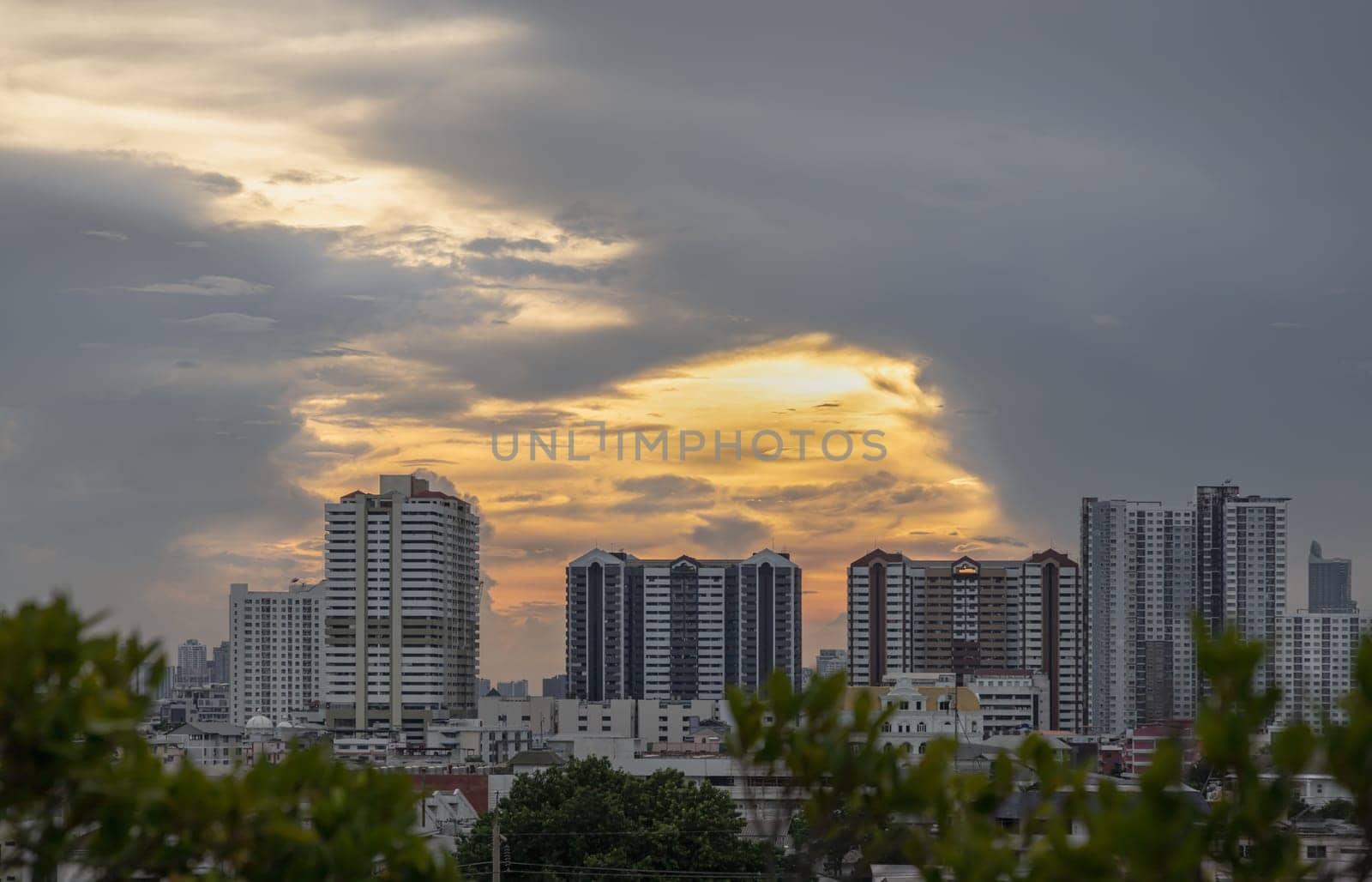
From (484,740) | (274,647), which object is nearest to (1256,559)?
(484,740)

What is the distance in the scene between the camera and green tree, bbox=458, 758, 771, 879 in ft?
49.7

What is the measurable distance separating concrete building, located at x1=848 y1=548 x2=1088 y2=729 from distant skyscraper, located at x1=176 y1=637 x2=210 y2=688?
178ft

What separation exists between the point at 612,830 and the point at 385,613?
3238 cm

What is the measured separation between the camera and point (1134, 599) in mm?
48812

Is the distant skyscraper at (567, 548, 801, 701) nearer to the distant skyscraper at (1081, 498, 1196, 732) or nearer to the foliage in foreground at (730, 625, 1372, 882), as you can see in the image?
the distant skyscraper at (1081, 498, 1196, 732)

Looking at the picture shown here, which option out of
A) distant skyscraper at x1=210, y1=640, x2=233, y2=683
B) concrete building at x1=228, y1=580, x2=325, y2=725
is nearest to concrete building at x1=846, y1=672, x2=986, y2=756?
concrete building at x1=228, y1=580, x2=325, y2=725

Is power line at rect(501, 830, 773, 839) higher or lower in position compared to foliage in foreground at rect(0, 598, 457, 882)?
lower

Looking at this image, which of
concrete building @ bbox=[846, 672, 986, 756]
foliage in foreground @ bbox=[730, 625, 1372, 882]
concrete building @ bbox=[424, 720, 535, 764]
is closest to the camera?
foliage in foreground @ bbox=[730, 625, 1372, 882]

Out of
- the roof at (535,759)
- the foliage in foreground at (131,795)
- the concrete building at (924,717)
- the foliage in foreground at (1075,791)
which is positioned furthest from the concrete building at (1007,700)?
the foliage in foreground at (131,795)

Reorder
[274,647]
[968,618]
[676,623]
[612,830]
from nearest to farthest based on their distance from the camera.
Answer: [612,830] → [968,618] → [676,623] → [274,647]

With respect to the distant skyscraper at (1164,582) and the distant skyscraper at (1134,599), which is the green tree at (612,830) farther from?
the distant skyscraper at (1134,599)

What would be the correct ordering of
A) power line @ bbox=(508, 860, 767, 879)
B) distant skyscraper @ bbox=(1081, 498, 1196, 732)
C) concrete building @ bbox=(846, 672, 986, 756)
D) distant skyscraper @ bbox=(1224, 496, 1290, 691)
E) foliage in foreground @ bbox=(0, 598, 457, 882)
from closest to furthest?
foliage in foreground @ bbox=(0, 598, 457, 882), power line @ bbox=(508, 860, 767, 879), concrete building @ bbox=(846, 672, 986, 756), distant skyscraper @ bbox=(1224, 496, 1290, 691), distant skyscraper @ bbox=(1081, 498, 1196, 732)

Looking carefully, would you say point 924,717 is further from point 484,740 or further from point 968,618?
point 968,618

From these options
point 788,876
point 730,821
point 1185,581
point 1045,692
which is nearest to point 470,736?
point 1045,692
